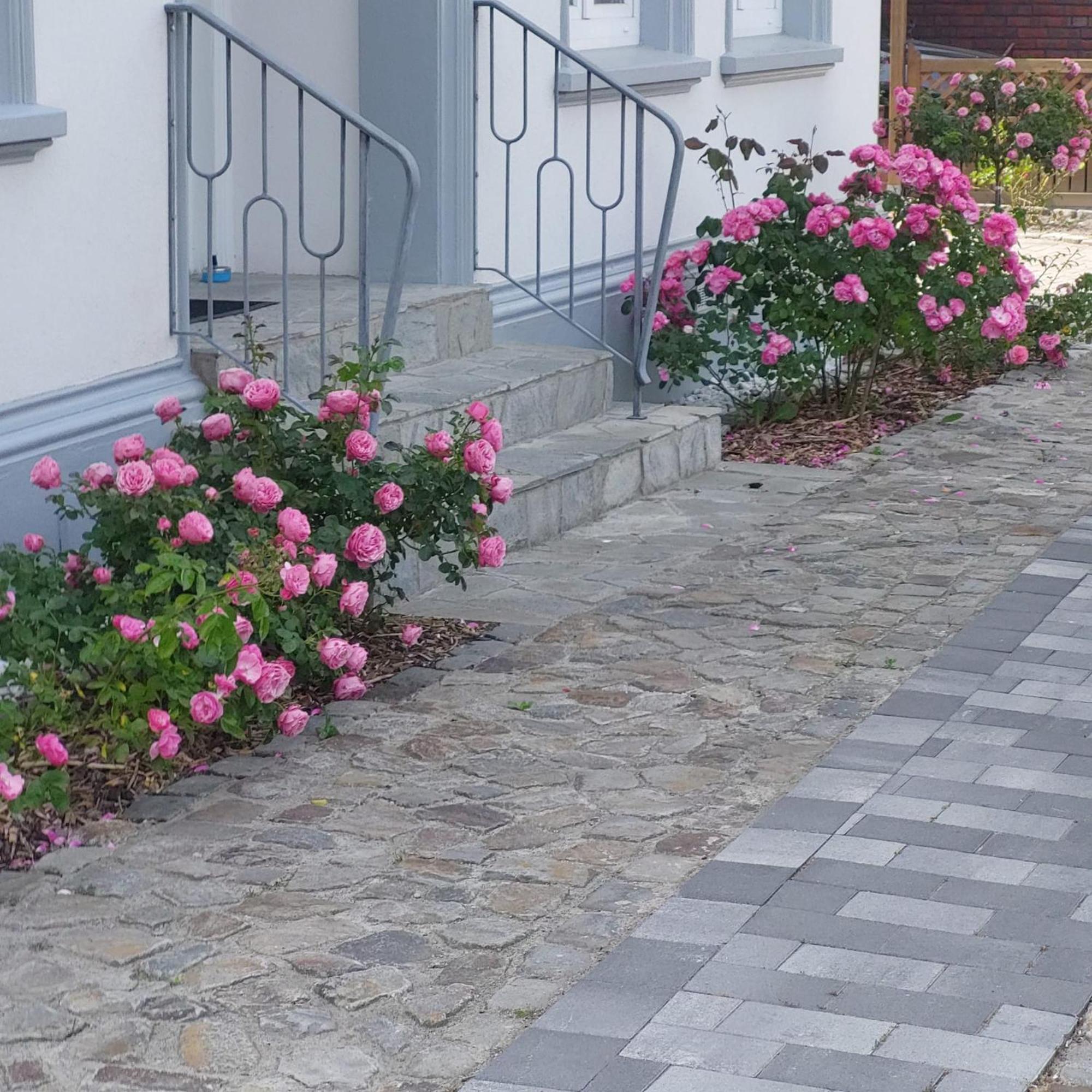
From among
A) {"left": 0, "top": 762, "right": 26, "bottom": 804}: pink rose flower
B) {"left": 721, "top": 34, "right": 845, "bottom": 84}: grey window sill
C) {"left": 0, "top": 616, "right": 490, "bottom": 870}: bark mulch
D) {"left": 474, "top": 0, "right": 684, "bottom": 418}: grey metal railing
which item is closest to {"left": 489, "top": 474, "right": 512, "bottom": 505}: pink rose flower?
{"left": 0, "top": 616, "right": 490, "bottom": 870}: bark mulch

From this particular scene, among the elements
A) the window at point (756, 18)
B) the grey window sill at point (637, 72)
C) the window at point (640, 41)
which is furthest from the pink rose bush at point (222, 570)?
the window at point (756, 18)

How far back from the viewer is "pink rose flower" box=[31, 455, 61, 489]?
4.55 meters

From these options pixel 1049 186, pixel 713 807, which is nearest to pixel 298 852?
pixel 713 807

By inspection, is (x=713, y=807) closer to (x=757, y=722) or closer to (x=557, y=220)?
(x=757, y=722)

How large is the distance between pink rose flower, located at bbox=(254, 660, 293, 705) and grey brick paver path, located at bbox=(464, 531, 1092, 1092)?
1.06 meters

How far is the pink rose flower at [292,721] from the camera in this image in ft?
14.6

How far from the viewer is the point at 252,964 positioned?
11.2 feet

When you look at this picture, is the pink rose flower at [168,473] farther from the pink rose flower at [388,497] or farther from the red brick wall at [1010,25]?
the red brick wall at [1010,25]

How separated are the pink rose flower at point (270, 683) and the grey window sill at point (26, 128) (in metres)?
1.54

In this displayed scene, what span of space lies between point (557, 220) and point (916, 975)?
520cm

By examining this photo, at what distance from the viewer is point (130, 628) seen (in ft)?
13.6

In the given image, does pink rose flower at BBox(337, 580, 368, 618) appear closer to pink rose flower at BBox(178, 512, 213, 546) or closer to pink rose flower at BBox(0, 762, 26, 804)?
pink rose flower at BBox(178, 512, 213, 546)

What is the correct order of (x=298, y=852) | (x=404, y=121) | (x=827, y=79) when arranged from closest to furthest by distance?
1. (x=298, y=852)
2. (x=404, y=121)
3. (x=827, y=79)

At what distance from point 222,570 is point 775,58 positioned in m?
5.98
